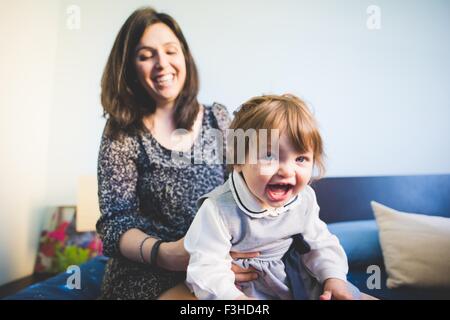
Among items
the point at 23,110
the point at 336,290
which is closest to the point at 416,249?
the point at 336,290

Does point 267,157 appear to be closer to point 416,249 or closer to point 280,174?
point 280,174

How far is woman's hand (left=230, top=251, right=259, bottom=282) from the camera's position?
2.73ft

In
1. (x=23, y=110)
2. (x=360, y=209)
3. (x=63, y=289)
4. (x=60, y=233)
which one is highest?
(x=23, y=110)

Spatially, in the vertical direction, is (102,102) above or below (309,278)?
above

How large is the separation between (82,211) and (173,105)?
0.46 metres

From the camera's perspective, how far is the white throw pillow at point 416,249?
3.25ft

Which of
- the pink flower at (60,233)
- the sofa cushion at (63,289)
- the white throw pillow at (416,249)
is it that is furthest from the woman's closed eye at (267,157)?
the pink flower at (60,233)

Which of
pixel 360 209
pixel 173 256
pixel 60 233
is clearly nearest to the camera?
pixel 173 256

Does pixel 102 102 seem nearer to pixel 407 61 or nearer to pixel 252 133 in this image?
pixel 252 133

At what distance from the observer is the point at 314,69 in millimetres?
1047

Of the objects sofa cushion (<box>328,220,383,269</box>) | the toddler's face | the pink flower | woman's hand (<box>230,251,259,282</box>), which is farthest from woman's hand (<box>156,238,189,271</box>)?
the pink flower

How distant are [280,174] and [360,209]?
48 cm
